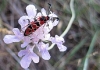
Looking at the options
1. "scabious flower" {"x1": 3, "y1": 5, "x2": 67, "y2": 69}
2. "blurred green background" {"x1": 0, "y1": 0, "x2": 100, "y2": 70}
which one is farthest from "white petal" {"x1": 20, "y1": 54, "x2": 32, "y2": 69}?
"blurred green background" {"x1": 0, "y1": 0, "x2": 100, "y2": 70}

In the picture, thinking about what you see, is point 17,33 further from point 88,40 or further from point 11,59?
point 88,40

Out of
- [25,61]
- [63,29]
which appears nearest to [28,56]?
[25,61]

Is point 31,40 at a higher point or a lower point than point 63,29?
lower

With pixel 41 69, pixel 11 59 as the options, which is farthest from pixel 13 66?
pixel 41 69

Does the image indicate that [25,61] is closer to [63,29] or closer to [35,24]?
[35,24]

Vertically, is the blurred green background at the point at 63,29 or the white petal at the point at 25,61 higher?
the blurred green background at the point at 63,29

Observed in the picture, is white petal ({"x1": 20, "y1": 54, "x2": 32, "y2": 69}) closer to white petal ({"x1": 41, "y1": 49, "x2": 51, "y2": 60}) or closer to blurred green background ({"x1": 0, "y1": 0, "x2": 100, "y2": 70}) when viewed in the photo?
white petal ({"x1": 41, "y1": 49, "x2": 51, "y2": 60})

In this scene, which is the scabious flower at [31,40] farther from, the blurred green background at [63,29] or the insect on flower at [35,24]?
the blurred green background at [63,29]

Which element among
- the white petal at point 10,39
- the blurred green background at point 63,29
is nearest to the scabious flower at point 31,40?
the white petal at point 10,39
